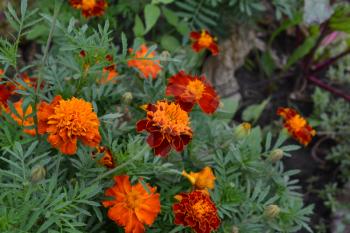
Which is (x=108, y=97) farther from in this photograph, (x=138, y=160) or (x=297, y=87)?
(x=297, y=87)

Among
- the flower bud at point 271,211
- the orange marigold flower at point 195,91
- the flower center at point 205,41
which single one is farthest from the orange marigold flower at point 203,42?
the flower bud at point 271,211

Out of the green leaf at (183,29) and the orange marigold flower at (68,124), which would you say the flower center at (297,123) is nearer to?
the green leaf at (183,29)

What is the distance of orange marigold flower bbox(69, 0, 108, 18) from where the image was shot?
4.48ft

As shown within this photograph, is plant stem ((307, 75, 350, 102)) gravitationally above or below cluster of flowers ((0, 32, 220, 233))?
below

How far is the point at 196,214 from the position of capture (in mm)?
949

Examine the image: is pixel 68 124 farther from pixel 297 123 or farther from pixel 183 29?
pixel 183 29

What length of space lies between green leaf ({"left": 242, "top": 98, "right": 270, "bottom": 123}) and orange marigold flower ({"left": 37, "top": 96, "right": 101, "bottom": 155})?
3.46ft

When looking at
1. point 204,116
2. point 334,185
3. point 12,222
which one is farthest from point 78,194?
point 334,185

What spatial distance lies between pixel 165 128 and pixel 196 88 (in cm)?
23

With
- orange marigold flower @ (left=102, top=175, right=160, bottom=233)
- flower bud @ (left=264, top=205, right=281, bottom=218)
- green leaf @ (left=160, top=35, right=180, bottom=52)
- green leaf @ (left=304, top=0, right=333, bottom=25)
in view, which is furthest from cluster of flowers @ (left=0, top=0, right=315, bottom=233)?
green leaf @ (left=304, top=0, right=333, bottom=25)

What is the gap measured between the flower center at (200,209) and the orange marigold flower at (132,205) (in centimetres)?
9

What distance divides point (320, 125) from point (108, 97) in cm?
102

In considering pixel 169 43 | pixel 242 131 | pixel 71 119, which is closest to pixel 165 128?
pixel 71 119

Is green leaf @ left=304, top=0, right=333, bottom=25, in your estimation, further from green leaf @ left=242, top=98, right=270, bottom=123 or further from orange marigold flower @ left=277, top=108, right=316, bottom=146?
orange marigold flower @ left=277, top=108, right=316, bottom=146
